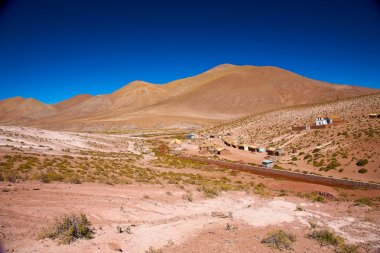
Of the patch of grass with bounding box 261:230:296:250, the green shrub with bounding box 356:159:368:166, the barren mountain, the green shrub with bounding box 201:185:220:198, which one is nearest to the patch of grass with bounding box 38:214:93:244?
the patch of grass with bounding box 261:230:296:250

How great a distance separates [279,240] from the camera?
27.9ft

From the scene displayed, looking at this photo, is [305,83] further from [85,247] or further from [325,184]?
[85,247]

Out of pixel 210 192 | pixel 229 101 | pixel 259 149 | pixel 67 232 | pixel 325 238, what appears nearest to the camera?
pixel 67 232

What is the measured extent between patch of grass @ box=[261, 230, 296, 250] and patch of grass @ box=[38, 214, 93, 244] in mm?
5268

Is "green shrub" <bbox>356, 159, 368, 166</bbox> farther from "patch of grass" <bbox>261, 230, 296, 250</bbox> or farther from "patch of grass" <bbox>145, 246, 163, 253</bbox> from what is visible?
"patch of grass" <bbox>145, 246, 163, 253</bbox>

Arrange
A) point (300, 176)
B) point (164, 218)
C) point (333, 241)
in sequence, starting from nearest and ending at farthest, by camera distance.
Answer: point (333, 241) < point (164, 218) < point (300, 176)

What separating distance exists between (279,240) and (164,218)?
13.7ft

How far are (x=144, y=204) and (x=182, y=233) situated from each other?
345 cm

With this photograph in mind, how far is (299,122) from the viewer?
61.9 m

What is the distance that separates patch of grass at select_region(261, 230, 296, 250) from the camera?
27.3ft

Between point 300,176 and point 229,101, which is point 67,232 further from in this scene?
point 229,101

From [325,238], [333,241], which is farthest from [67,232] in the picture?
[333,241]

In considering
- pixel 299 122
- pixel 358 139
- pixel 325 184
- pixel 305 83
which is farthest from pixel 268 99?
pixel 325 184

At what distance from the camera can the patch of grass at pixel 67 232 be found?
776 centimetres
